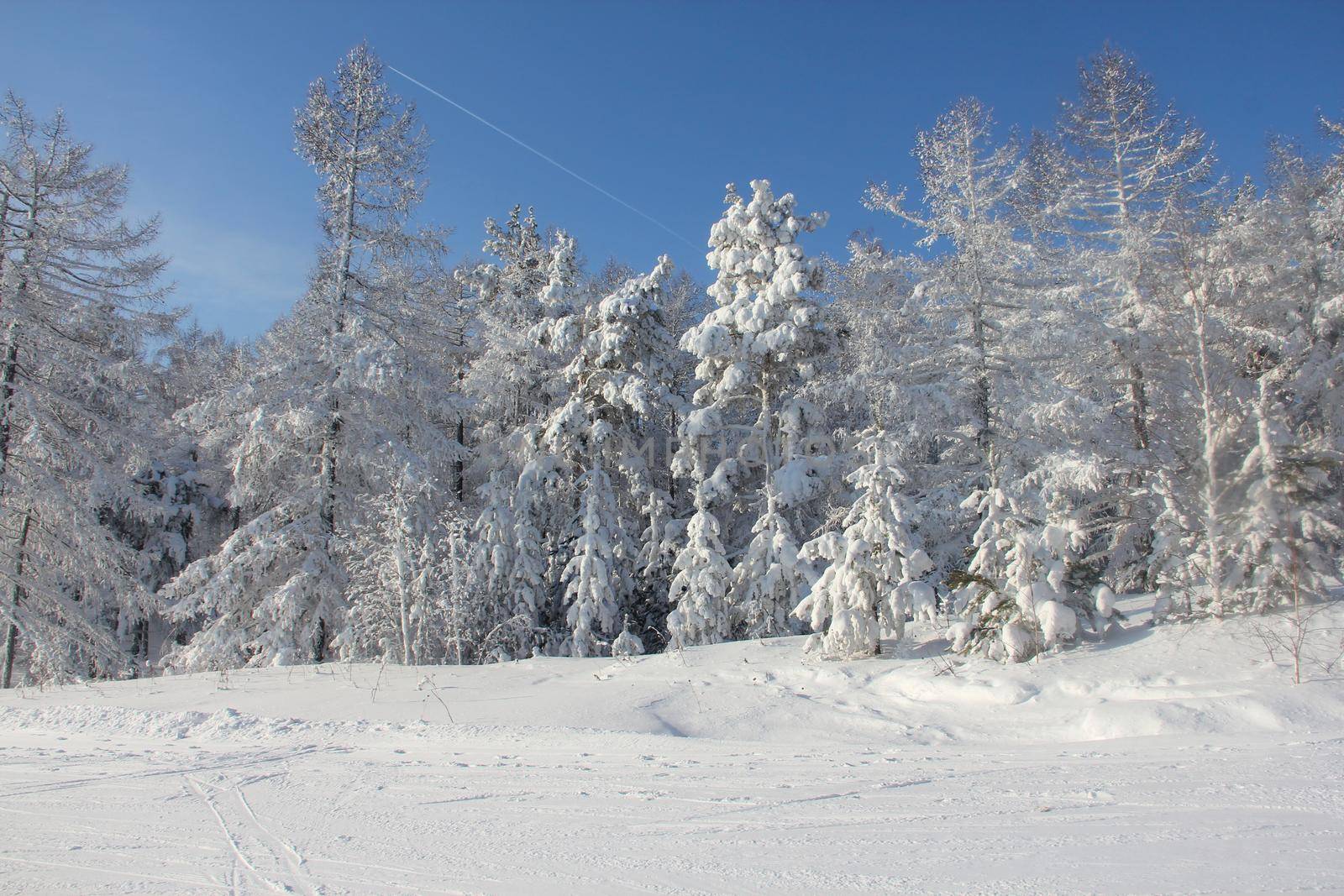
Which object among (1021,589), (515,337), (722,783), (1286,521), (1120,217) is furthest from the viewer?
(515,337)

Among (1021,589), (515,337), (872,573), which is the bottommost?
(1021,589)

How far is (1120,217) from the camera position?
15648mm

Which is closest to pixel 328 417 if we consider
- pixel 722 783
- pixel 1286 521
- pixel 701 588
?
pixel 701 588

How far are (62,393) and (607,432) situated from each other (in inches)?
474

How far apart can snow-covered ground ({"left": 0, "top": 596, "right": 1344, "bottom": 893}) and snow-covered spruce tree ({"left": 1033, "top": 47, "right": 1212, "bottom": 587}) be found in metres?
6.22

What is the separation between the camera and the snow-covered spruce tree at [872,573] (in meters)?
11.6

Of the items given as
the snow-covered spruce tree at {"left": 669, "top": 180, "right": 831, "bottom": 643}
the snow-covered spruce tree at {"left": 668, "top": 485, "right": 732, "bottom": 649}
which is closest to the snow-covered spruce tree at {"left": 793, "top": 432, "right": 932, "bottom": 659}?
the snow-covered spruce tree at {"left": 669, "top": 180, "right": 831, "bottom": 643}

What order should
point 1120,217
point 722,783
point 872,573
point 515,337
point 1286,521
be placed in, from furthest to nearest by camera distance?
point 515,337 → point 1120,217 → point 872,573 → point 1286,521 → point 722,783

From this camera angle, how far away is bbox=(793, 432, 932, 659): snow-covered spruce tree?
1165 centimetres

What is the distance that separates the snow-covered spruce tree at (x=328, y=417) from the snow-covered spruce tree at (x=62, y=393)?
176 cm

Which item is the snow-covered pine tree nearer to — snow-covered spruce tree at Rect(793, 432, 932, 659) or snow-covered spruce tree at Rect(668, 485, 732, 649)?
snow-covered spruce tree at Rect(793, 432, 932, 659)

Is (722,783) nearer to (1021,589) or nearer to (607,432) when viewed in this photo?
(1021,589)

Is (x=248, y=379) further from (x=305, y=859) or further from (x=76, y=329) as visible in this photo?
(x=305, y=859)

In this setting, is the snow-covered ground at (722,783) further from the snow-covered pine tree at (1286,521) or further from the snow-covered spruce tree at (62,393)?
the snow-covered spruce tree at (62,393)
